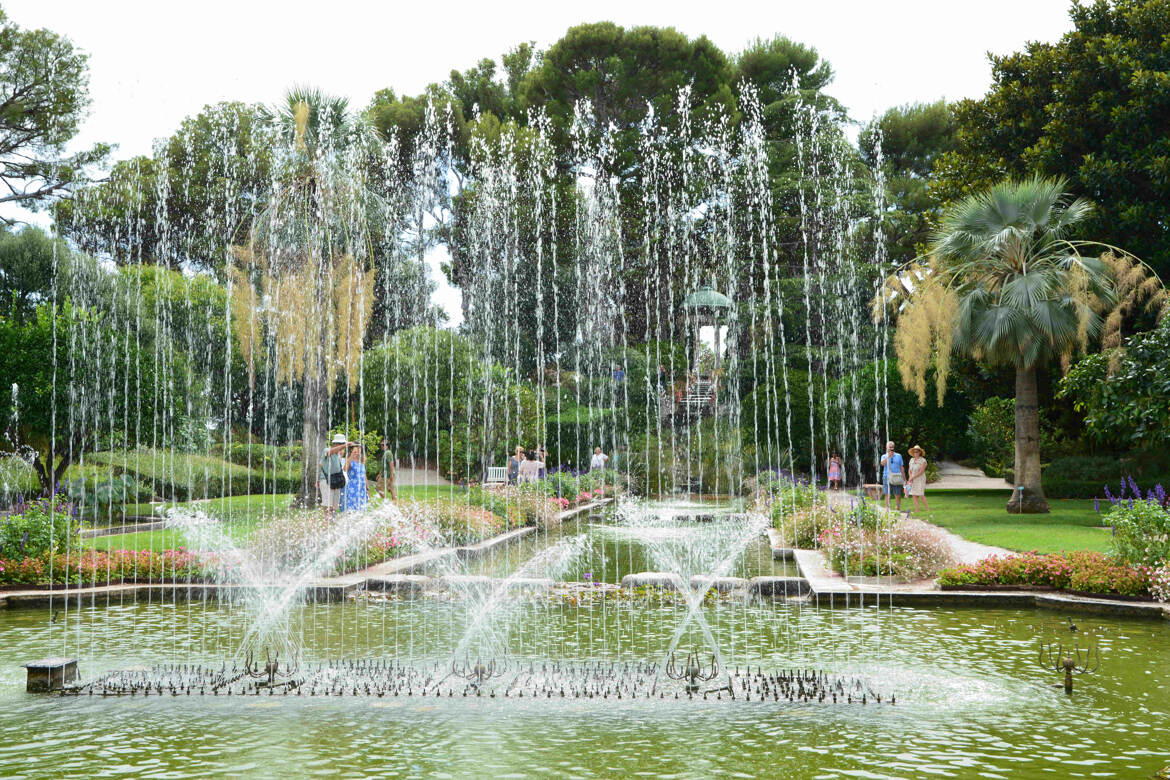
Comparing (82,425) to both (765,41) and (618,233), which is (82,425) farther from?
(765,41)

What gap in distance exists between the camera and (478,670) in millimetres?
6277

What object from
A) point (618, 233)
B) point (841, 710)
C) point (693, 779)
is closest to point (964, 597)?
point (841, 710)

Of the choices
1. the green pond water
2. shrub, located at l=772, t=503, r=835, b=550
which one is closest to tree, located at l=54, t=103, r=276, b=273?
shrub, located at l=772, t=503, r=835, b=550

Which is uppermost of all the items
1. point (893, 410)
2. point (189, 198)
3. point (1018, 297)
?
point (189, 198)

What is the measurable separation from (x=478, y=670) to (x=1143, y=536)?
6.51 meters

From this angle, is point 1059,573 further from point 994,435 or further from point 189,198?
point 189,198

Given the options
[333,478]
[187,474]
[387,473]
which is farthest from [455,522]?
[187,474]

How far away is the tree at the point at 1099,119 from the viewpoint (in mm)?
18625

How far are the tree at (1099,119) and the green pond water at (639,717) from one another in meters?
13.6

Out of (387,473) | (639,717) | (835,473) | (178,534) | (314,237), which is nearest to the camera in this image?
(639,717)

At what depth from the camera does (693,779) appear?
14.5ft

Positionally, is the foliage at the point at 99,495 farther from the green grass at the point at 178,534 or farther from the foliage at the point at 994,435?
the foliage at the point at 994,435

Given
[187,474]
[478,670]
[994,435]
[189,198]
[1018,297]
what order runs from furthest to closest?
[189,198], [994,435], [187,474], [1018,297], [478,670]

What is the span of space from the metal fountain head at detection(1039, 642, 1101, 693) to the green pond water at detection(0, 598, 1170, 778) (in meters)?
0.10
